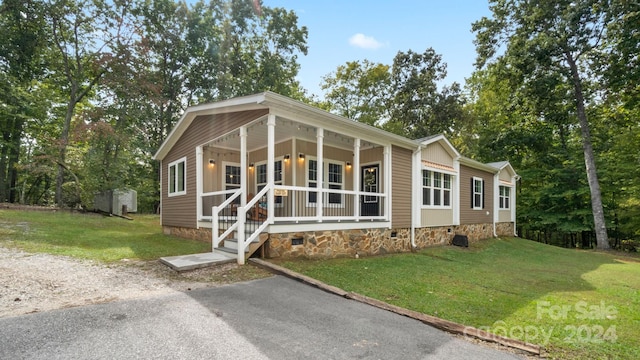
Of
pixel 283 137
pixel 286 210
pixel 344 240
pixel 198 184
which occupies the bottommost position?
pixel 344 240

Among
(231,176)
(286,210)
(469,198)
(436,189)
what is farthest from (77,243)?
(469,198)

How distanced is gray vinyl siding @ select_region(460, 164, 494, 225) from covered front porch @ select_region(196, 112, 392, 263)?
4.42 meters

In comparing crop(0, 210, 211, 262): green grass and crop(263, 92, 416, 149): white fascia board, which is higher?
crop(263, 92, 416, 149): white fascia board

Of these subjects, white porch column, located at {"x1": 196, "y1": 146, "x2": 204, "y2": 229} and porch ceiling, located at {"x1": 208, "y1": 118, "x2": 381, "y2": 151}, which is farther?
white porch column, located at {"x1": 196, "y1": 146, "x2": 204, "y2": 229}

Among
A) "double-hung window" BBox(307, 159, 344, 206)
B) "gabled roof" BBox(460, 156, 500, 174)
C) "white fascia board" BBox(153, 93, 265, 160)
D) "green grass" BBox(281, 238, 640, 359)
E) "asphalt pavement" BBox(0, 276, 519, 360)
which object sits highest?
"white fascia board" BBox(153, 93, 265, 160)

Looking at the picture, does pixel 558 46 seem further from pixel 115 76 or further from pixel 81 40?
pixel 81 40

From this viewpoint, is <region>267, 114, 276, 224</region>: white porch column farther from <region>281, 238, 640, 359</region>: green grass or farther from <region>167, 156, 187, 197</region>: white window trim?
<region>167, 156, 187, 197</region>: white window trim

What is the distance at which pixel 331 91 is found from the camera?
2591 centimetres

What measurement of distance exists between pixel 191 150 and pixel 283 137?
3144 millimetres

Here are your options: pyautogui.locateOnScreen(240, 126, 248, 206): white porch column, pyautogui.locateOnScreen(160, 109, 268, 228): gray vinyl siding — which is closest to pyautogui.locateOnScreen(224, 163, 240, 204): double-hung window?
pyautogui.locateOnScreen(160, 109, 268, 228): gray vinyl siding

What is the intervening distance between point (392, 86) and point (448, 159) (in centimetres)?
1377

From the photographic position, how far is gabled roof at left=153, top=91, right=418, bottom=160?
629 centimetres

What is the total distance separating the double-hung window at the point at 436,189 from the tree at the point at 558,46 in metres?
8.06

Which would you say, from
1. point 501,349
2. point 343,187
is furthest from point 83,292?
point 343,187
